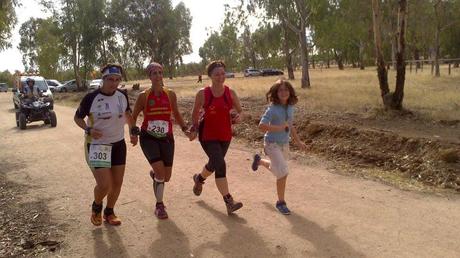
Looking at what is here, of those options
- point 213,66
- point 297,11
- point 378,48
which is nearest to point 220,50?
point 297,11

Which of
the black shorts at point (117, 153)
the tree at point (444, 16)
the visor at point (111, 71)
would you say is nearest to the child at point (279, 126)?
the black shorts at point (117, 153)

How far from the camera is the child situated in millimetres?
5723

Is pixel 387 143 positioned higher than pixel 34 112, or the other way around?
pixel 34 112

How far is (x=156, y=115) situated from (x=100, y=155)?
0.84 metres

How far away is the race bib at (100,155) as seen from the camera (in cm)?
531

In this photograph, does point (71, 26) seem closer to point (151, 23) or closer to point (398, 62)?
point (151, 23)

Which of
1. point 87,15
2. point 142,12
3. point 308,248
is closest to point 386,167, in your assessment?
point 308,248

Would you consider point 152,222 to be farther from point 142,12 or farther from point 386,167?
point 142,12

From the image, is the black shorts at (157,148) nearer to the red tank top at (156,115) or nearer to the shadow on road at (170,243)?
the red tank top at (156,115)

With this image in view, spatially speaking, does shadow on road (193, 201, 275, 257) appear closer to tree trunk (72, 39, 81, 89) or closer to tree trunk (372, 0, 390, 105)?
tree trunk (372, 0, 390, 105)

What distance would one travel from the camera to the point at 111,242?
5.18m

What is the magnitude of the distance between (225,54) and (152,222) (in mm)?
98845

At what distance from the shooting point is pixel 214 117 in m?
5.81

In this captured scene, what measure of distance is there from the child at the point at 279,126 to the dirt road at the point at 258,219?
501 millimetres
